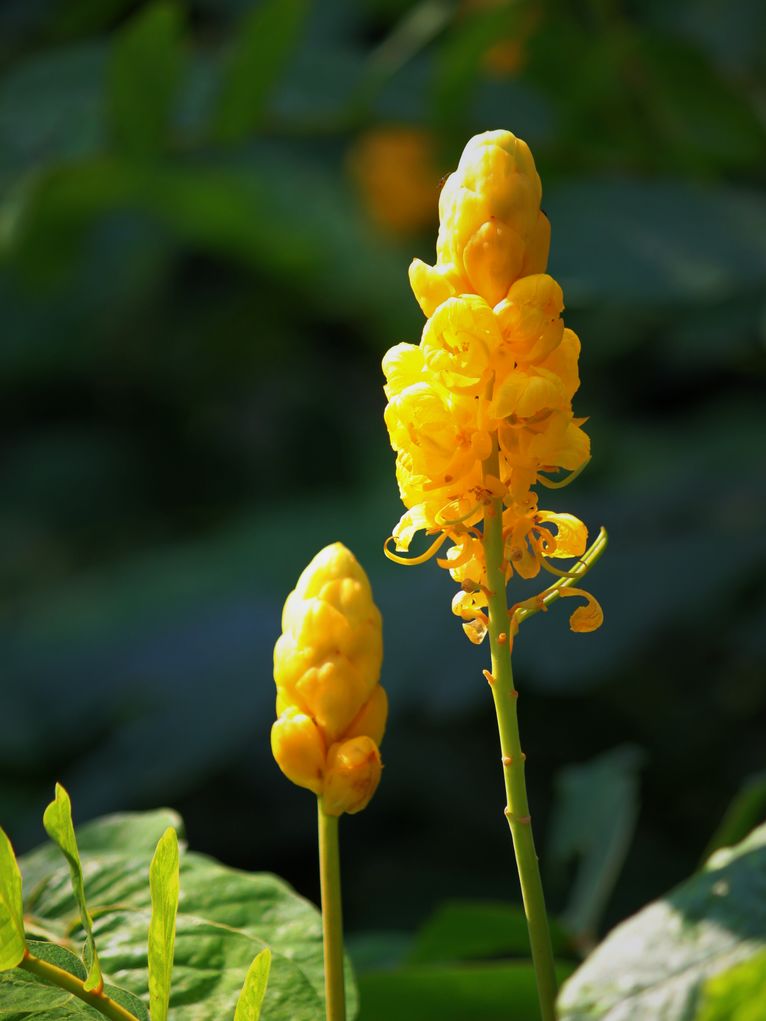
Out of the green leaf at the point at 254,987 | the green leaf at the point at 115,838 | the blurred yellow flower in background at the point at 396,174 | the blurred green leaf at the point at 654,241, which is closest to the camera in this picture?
the green leaf at the point at 254,987

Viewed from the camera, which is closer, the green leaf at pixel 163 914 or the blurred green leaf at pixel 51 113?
the green leaf at pixel 163 914

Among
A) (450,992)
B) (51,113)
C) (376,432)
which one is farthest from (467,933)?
(376,432)

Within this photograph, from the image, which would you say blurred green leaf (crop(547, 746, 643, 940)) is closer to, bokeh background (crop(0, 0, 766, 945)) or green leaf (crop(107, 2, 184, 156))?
bokeh background (crop(0, 0, 766, 945))

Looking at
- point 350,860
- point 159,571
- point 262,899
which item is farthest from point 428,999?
point 159,571

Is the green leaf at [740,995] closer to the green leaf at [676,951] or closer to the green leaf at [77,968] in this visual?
the green leaf at [676,951]

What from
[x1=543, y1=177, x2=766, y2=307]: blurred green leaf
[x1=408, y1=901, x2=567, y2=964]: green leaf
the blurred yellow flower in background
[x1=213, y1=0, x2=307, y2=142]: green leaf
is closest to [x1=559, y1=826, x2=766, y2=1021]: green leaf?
[x1=408, y1=901, x2=567, y2=964]: green leaf

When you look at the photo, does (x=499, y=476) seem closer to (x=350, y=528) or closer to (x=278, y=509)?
(x=350, y=528)

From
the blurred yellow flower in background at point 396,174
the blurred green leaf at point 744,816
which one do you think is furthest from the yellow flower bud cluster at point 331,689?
the blurred yellow flower in background at point 396,174
